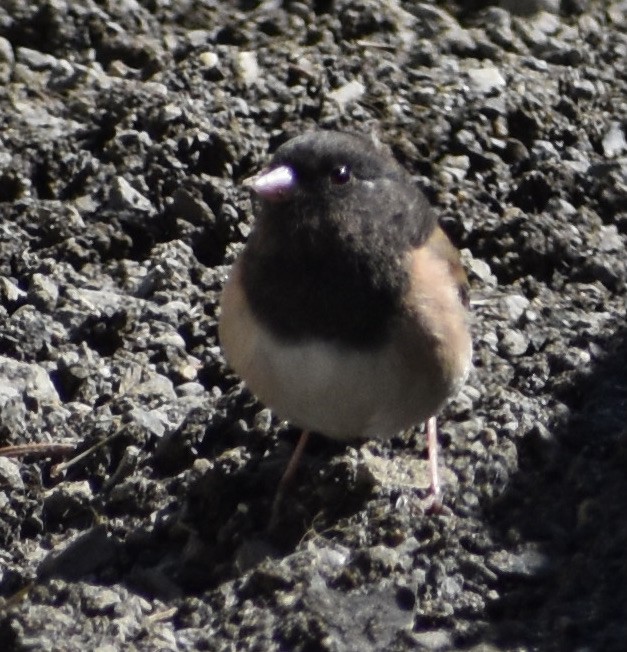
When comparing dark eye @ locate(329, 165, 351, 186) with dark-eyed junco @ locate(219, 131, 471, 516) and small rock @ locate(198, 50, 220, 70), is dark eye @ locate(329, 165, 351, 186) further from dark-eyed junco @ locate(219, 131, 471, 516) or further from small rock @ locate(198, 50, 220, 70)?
small rock @ locate(198, 50, 220, 70)

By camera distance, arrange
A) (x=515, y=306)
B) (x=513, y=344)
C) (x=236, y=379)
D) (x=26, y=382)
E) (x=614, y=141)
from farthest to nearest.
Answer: (x=614, y=141) < (x=515, y=306) < (x=513, y=344) < (x=236, y=379) < (x=26, y=382)

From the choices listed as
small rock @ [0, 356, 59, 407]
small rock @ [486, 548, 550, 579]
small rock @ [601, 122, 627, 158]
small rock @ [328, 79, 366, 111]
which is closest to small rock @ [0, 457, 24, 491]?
small rock @ [0, 356, 59, 407]

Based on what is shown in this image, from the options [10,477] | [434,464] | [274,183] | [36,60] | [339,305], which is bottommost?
[10,477]

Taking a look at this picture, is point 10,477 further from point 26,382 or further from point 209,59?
point 209,59

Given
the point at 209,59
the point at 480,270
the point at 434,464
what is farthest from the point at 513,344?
the point at 209,59

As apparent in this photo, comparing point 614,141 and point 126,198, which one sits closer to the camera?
point 126,198

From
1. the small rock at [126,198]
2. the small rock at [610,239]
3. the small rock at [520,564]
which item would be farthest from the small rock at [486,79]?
the small rock at [520,564]

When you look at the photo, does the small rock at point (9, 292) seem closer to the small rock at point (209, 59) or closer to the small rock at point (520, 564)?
the small rock at point (209, 59)
